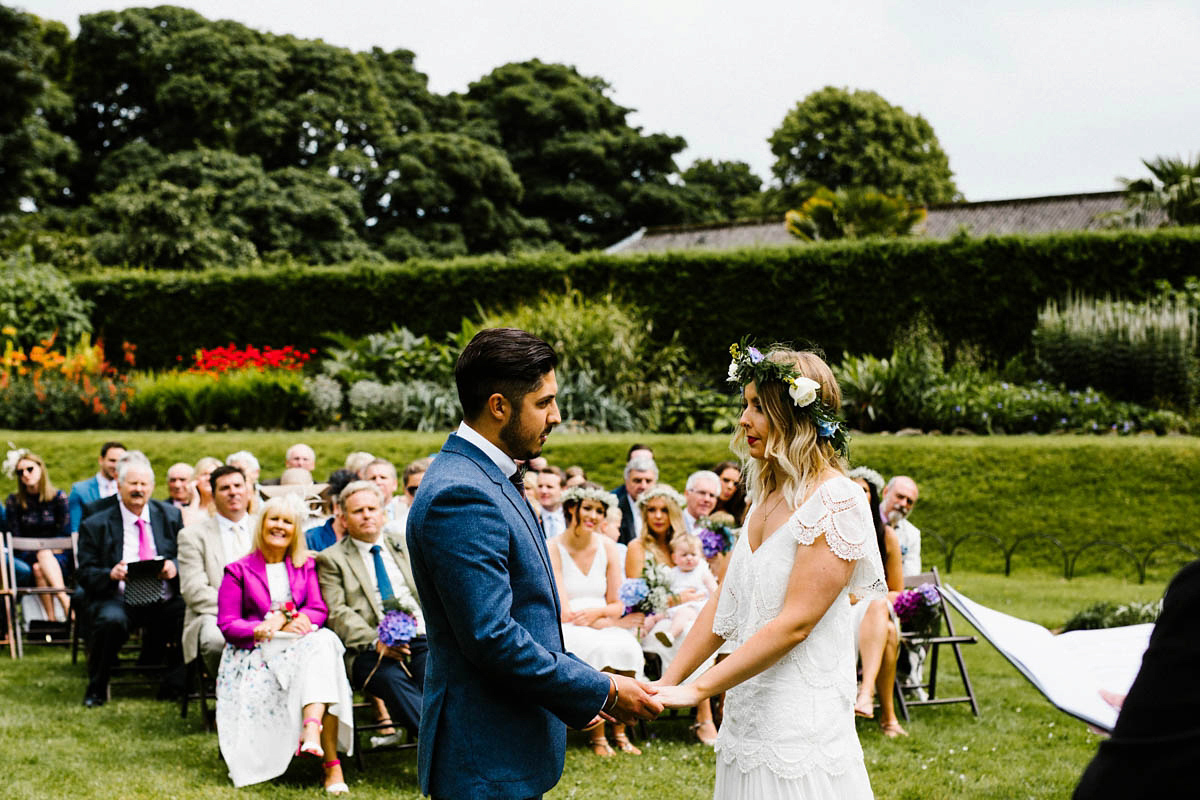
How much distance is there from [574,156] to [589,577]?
30.8 meters

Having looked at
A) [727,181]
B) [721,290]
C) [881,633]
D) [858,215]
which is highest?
[727,181]

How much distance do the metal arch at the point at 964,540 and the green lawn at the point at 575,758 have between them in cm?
399

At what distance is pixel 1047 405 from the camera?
14875mm

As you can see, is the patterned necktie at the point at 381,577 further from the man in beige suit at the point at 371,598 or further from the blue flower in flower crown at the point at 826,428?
the blue flower in flower crown at the point at 826,428

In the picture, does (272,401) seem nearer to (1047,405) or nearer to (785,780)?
(1047,405)

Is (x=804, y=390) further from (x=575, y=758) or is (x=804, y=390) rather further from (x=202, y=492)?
(x=202, y=492)

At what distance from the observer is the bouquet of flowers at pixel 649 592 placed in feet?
22.1

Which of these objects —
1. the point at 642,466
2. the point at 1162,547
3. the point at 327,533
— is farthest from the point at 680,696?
the point at 1162,547

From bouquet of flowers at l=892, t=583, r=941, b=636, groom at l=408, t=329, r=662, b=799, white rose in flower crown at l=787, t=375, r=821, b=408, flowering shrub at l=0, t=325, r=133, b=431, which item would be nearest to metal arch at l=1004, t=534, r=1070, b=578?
bouquet of flowers at l=892, t=583, r=941, b=636

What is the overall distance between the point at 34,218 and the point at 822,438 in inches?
1155

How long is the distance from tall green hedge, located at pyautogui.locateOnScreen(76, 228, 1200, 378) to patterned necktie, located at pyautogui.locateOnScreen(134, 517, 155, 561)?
10.8 m

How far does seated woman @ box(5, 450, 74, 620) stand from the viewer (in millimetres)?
9234

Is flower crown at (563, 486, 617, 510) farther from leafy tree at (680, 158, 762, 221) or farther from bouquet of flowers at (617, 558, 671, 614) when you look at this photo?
leafy tree at (680, 158, 762, 221)

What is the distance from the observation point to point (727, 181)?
4322cm
